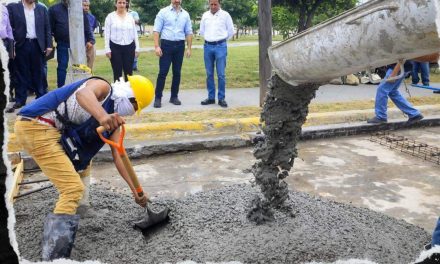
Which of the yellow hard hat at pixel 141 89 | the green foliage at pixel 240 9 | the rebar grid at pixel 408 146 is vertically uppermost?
the green foliage at pixel 240 9

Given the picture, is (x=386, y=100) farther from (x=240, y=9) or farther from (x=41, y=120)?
(x=240, y=9)

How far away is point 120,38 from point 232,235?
4844mm

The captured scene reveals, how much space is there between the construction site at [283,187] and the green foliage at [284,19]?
7461 millimetres

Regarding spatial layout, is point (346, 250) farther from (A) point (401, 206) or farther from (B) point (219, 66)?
(B) point (219, 66)

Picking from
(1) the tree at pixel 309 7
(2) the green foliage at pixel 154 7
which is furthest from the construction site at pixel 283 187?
(2) the green foliage at pixel 154 7

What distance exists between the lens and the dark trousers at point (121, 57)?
7.05 m

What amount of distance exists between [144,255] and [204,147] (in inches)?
110

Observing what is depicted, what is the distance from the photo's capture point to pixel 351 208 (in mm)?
3590

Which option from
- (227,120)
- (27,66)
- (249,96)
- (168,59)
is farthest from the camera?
(249,96)

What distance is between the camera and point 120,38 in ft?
23.0

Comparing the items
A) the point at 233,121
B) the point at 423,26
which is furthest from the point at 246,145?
the point at 423,26

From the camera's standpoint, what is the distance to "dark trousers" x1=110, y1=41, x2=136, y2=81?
705 centimetres

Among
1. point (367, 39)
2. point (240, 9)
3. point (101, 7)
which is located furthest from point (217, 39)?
point (101, 7)

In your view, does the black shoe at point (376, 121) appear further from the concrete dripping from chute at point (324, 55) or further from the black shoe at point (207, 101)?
the concrete dripping from chute at point (324, 55)
